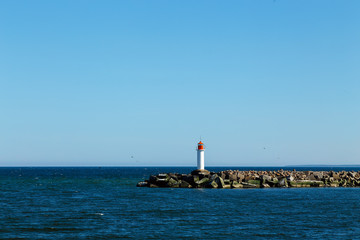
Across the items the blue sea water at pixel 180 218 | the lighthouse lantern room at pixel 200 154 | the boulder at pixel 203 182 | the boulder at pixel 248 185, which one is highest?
the lighthouse lantern room at pixel 200 154

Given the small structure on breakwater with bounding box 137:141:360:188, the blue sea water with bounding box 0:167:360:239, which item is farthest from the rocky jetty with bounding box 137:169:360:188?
the blue sea water with bounding box 0:167:360:239

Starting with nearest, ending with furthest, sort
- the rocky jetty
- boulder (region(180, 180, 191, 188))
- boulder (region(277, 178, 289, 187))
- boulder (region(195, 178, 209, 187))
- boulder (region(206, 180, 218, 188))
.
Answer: boulder (region(206, 180, 218, 188)) < boulder (region(195, 178, 209, 187)) < the rocky jetty < boulder (region(180, 180, 191, 188)) < boulder (region(277, 178, 289, 187))

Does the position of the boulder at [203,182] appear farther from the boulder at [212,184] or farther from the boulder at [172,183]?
the boulder at [172,183]

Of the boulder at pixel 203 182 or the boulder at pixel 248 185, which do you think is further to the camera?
the boulder at pixel 248 185

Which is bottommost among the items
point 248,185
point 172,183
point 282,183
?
point 248,185

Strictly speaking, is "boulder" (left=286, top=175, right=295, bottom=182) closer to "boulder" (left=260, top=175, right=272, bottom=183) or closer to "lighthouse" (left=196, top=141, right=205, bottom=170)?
"boulder" (left=260, top=175, right=272, bottom=183)

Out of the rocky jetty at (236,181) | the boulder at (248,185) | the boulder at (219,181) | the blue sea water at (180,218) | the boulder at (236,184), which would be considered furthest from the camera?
the boulder at (248,185)

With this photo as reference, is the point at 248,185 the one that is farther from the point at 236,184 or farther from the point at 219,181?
the point at 219,181

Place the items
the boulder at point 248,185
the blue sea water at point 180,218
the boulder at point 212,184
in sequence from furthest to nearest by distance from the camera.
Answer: the boulder at point 248,185 < the boulder at point 212,184 < the blue sea water at point 180,218

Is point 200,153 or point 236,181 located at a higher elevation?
point 200,153

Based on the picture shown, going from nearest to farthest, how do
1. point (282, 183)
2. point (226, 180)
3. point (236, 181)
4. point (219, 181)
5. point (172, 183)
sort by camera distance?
1. point (219, 181)
2. point (226, 180)
3. point (236, 181)
4. point (172, 183)
5. point (282, 183)

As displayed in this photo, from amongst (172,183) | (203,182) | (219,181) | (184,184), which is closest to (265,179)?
(219,181)

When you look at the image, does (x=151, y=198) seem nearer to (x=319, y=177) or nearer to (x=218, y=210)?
(x=218, y=210)

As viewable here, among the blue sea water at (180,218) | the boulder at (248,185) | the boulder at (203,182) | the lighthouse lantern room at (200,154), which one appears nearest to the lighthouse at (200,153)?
the lighthouse lantern room at (200,154)
